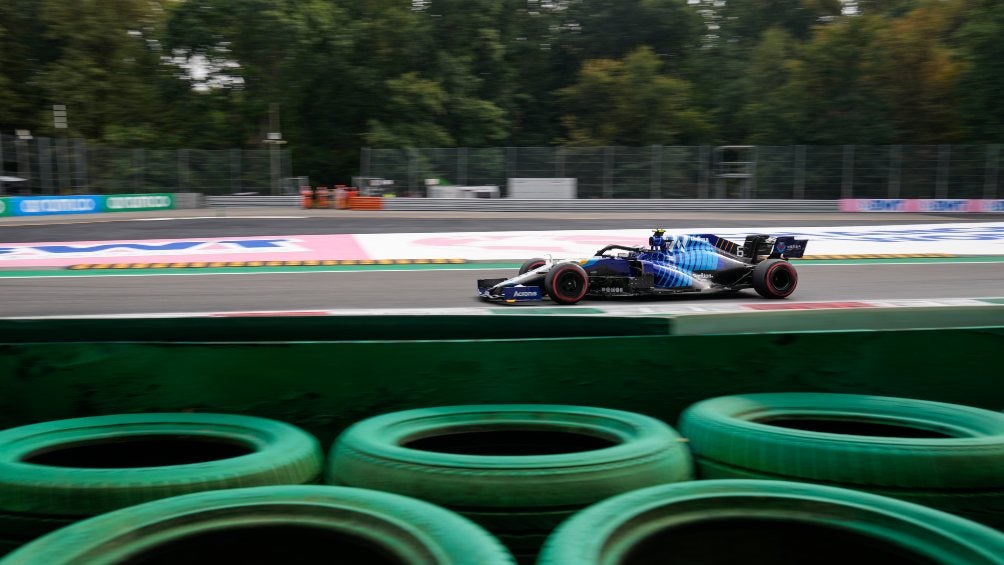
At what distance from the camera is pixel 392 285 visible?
14312mm

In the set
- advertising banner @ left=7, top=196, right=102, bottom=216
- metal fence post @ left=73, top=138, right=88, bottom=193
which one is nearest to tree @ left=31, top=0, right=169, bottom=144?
metal fence post @ left=73, top=138, right=88, bottom=193

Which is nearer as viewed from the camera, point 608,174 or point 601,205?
point 601,205

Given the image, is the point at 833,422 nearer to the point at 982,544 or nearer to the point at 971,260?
the point at 982,544

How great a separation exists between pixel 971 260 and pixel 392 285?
1194 cm

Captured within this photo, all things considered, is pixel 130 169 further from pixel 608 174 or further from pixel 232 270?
pixel 232 270

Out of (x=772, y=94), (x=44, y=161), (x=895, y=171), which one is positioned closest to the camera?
(x=44, y=161)

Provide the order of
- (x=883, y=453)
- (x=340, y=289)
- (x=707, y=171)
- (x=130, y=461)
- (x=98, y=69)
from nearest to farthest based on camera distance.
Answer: (x=883, y=453) < (x=130, y=461) < (x=340, y=289) < (x=707, y=171) < (x=98, y=69)

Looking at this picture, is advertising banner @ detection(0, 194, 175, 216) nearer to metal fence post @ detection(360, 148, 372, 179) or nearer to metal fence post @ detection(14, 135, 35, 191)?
metal fence post @ detection(14, 135, 35, 191)

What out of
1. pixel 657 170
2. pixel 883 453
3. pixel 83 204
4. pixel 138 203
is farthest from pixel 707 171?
pixel 883 453

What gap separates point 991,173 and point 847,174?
20.4 feet

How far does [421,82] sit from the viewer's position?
172 feet

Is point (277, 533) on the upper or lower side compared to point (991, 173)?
lower

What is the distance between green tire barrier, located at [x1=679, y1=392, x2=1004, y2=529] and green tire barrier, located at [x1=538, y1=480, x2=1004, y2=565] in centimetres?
41

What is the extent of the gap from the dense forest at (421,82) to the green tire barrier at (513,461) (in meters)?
48.0
